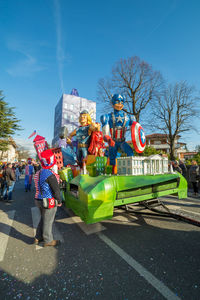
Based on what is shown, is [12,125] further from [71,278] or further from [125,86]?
[71,278]

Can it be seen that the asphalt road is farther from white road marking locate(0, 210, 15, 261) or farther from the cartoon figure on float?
the cartoon figure on float

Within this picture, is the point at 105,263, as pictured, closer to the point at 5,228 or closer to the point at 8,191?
the point at 5,228

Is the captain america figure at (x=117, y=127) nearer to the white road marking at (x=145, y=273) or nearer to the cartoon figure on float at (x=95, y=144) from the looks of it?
the cartoon figure on float at (x=95, y=144)

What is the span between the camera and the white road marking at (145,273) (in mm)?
1566

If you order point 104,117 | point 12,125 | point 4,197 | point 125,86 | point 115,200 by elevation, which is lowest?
point 4,197

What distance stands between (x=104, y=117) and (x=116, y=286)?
3874mm

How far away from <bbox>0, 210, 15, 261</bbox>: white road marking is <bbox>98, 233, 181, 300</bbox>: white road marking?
5.69ft

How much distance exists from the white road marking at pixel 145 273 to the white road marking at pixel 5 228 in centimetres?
173

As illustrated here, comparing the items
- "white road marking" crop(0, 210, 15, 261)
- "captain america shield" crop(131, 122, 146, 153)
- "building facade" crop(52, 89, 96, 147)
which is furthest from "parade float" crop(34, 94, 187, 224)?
"building facade" crop(52, 89, 96, 147)

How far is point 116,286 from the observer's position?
1.68 metres

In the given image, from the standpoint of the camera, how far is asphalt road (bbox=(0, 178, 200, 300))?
1.63 metres

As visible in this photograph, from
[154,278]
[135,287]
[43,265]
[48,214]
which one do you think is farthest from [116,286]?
[48,214]

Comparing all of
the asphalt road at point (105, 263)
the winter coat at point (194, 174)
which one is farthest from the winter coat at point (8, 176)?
the winter coat at point (194, 174)

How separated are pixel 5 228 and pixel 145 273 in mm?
3150
